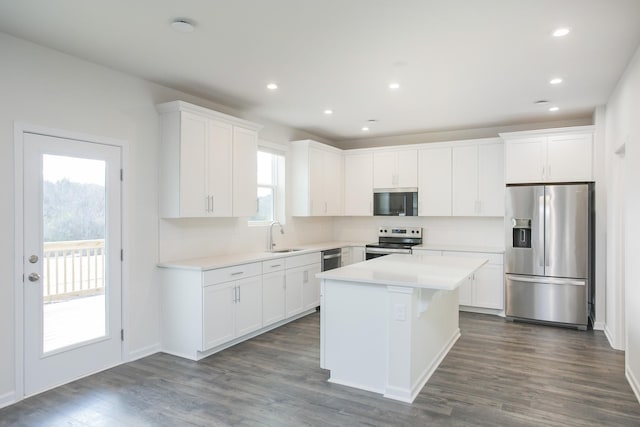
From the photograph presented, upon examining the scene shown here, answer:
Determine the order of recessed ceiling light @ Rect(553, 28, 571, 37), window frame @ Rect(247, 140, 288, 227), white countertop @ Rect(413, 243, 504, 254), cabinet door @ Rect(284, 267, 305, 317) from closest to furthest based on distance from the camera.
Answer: recessed ceiling light @ Rect(553, 28, 571, 37) → cabinet door @ Rect(284, 267, 305, 317) → white countertop @ Rect(413, 243, 504, 254) → window frame @ Rect(247, 140, 288, 227)

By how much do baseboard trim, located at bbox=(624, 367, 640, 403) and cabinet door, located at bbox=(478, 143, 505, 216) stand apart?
2695 millimetres

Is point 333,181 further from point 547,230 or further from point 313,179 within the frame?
point 547,230

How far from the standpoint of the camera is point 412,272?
3.42m

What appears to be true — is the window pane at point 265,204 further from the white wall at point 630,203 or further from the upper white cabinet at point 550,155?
the white wall at point 630,203

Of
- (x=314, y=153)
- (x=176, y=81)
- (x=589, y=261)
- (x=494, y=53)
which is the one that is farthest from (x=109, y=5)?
(x=589, y=261)

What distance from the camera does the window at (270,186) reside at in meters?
5.70

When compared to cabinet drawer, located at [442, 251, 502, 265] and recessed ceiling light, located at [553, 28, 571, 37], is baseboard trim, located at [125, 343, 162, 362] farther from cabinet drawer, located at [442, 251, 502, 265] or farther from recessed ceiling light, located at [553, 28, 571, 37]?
recessed ceiling light, located at [553, 28, 571, 37]

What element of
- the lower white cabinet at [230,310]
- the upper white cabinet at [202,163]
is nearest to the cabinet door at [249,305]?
the lower white cabinet at [230,310]

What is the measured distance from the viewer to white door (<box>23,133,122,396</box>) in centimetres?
313

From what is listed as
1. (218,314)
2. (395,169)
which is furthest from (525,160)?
(218,314)

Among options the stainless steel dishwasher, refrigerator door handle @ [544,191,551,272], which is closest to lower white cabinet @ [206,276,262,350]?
the stainless steel dishwasher

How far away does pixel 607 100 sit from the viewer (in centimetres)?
464

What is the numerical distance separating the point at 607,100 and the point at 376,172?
3155mm

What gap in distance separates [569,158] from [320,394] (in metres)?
4.23
